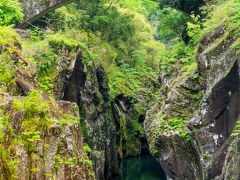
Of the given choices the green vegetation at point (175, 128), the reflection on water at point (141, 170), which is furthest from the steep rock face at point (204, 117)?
the reflection on water at point (141, 170)

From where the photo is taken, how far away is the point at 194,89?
48.5ft

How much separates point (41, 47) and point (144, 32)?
1617cm

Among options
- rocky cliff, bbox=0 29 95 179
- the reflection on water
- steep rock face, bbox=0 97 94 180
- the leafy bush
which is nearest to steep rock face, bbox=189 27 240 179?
rocky cliff, bbox=0 29 95 179

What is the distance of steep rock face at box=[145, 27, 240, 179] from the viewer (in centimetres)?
1207

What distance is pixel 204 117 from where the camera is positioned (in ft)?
42.4

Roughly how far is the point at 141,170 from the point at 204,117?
536 inches

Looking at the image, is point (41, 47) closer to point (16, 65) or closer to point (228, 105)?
point (16, 65)

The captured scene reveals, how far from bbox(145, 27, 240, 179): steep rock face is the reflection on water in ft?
24.3

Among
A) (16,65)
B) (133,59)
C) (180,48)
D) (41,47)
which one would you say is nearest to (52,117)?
(16,65)

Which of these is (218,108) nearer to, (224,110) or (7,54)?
(224,110)

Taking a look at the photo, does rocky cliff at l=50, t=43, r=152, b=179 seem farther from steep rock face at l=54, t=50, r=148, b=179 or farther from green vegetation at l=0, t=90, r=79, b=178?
green vegetation at l=0, t=90, r=79, b=178

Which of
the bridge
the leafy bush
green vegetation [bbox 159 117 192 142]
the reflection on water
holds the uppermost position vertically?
the leafy bush

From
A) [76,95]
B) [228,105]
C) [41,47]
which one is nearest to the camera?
[228,105]

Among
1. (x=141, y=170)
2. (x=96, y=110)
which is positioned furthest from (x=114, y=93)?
(x=96, y=110)
